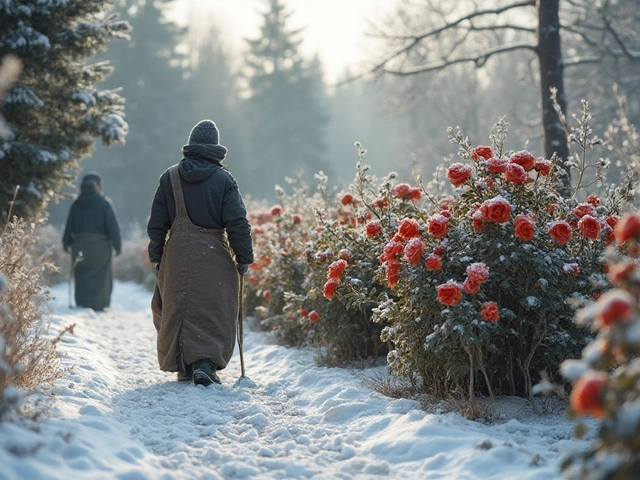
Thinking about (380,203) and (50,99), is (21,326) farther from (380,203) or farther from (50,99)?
(50,99)

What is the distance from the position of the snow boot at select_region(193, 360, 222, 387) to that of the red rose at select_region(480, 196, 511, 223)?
8.84 feet

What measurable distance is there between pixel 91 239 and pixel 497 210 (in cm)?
814

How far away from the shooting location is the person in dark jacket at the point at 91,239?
10.3m

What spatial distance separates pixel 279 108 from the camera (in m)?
42.2

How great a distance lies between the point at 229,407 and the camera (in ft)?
15.4

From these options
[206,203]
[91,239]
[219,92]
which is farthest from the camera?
[219,92]

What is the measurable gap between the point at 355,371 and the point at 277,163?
37.2 m

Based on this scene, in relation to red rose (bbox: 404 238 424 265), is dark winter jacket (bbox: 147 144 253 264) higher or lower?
higher

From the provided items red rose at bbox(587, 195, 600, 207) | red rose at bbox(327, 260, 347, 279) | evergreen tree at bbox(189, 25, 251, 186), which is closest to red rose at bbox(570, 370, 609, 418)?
red rose at bbox(587, 195, 600, 207)

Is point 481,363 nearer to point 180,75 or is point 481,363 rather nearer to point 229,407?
point 229,407

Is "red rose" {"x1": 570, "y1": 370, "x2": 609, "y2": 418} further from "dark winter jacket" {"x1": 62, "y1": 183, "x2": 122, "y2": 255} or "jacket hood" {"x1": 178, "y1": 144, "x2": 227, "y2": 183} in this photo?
"dark winter jacket" {"x1": 62, "y1": 183, "x2": 122, "y2": 255}

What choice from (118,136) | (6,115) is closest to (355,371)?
(118,136)

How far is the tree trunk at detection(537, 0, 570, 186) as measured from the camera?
7.80m

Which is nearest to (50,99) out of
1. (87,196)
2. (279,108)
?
(87,196)
